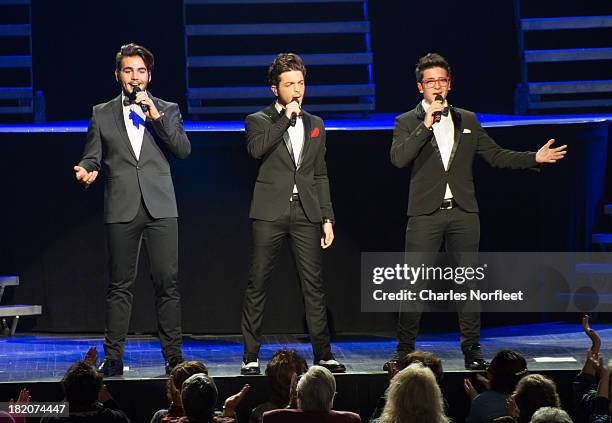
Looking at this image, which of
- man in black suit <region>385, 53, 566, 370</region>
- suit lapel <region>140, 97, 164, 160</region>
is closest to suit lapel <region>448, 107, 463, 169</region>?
man in black suit <region>385, 53, 566, 370</region>

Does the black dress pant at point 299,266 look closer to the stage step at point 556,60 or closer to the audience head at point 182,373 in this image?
the audience head at point 182,373

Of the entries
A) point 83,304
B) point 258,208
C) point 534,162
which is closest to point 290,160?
point 258,208

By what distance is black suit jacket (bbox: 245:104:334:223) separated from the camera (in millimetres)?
5449

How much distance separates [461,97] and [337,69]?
1080 millimetres

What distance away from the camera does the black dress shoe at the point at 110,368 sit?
530cm

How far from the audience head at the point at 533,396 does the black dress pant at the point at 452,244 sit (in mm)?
1697

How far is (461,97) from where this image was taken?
348 inches

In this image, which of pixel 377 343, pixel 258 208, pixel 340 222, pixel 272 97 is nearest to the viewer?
pixel 258 208

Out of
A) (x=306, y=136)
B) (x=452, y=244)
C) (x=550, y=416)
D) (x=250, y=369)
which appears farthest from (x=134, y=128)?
(x=550, y=416)

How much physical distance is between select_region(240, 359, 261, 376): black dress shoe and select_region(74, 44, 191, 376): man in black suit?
326 millimetres

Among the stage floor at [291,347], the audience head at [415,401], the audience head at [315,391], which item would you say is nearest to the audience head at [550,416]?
the audience head at [415,401]

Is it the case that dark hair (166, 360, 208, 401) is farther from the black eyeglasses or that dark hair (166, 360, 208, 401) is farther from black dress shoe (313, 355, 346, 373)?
the black eyeglasses

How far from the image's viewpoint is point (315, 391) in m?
3.79

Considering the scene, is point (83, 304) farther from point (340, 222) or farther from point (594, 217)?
point (594, 217)
